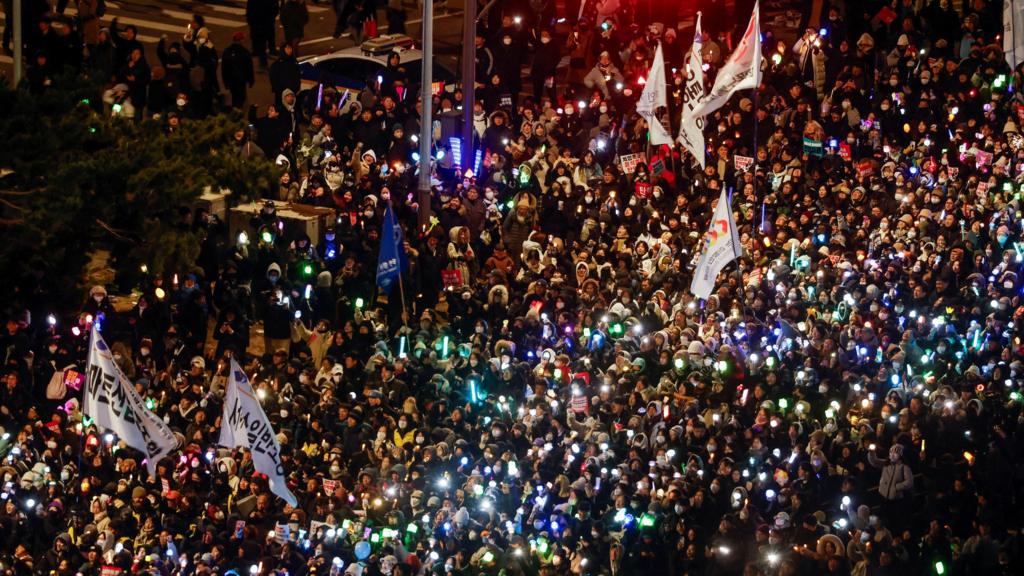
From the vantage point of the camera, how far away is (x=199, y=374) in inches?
949

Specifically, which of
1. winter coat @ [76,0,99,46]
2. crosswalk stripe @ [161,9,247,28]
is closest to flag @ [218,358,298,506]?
winter coat @ [76,0,99,46]

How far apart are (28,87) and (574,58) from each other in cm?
1125

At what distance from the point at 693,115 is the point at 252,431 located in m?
8.70

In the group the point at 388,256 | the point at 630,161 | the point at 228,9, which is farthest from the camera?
the point at 228,9

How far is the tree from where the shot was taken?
2216 cm

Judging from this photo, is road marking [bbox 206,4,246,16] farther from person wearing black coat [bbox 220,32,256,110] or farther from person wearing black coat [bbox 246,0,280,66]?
person wearing black coat [bbox 220,32,256,110]

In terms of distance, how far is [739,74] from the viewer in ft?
89.9

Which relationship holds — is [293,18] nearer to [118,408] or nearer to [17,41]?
[17,41]

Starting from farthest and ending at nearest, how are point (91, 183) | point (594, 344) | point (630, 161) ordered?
1. point (630, 161)
2. point (594, 344)
3. point (91, 183)

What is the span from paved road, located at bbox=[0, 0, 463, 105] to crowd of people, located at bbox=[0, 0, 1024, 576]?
3.39 metres

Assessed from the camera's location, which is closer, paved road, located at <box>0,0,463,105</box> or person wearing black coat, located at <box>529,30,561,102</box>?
person wearing black coat, located at <box>529,30,561,102</box>

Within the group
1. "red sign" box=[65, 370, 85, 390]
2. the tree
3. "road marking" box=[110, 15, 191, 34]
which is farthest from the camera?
"road marking" box=[110, 15, 191, 34]

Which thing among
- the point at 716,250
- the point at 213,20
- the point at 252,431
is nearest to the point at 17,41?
the point at 252,431

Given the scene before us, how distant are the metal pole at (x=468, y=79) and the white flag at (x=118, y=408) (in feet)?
26.2
